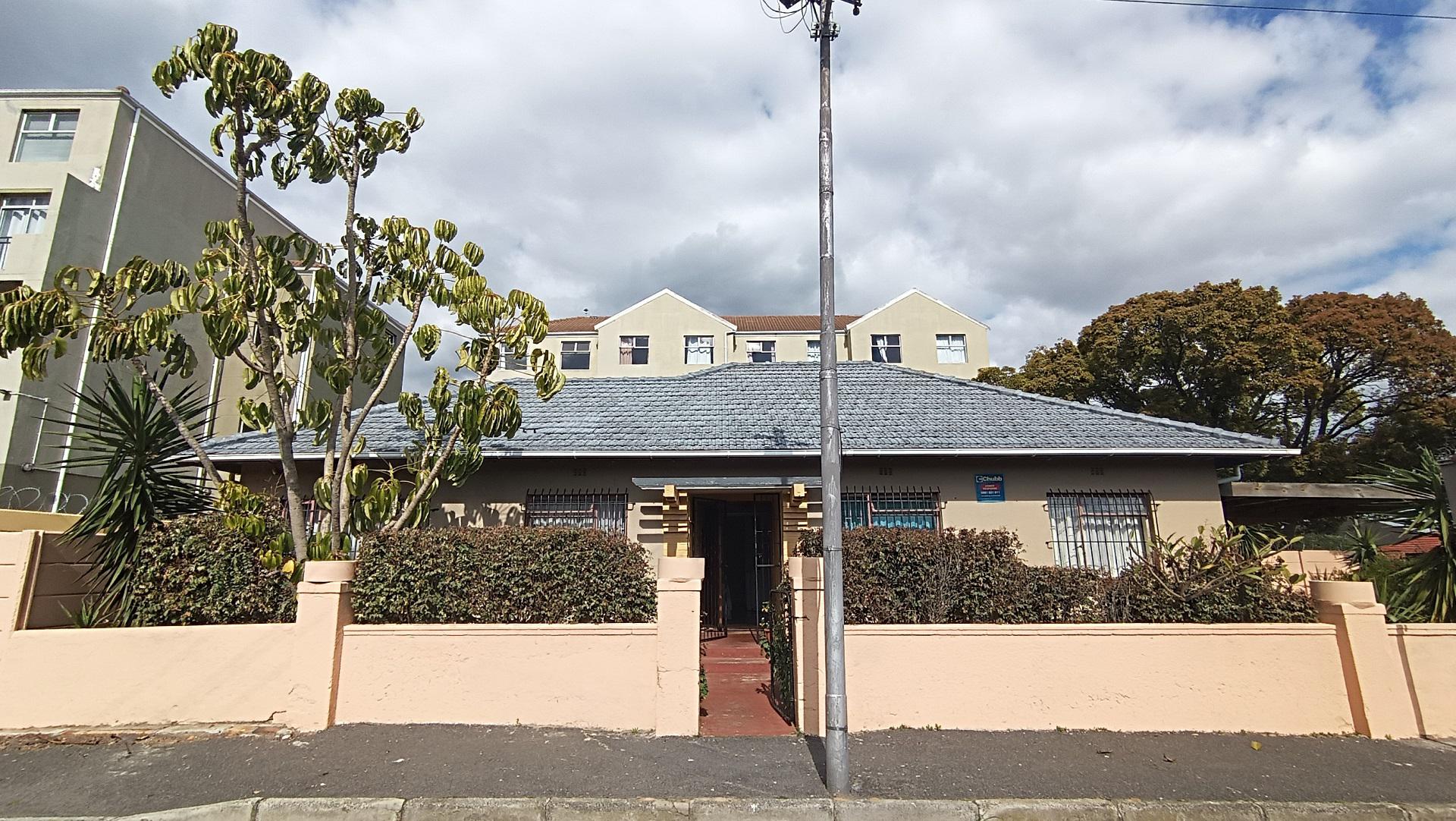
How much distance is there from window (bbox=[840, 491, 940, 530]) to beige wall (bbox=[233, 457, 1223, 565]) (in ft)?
0.34

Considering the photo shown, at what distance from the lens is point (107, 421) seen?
8.05m

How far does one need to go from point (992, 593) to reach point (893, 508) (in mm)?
3654

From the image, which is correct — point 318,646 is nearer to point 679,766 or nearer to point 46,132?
point 679,766

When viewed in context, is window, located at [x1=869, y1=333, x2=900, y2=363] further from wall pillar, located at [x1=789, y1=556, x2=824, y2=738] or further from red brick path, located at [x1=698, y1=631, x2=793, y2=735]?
wall pillar, located at [x1=789, y1=556, x2=824, y2=738]

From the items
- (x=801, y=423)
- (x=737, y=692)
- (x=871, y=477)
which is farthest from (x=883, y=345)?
(x=737, y=692)

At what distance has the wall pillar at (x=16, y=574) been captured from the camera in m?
6.82

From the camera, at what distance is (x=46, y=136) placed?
18.1 meters

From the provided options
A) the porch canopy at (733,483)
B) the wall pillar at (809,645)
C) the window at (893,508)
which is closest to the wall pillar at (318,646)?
the wall pillar at (809,645)

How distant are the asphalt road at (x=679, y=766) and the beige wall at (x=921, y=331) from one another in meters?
26.7

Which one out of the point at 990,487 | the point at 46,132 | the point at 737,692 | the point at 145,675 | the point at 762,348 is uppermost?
the point at 46,132

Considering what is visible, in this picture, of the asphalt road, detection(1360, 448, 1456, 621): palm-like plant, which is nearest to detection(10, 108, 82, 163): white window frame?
the asphalt road

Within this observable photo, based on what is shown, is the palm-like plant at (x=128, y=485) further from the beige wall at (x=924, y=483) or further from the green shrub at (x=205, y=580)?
the beige wall at (x=924, y=483)

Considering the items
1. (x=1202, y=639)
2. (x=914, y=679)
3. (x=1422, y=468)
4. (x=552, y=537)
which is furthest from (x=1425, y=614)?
(x=552, y=537)

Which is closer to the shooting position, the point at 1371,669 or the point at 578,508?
the point at 1371,669
